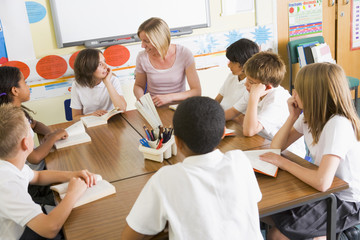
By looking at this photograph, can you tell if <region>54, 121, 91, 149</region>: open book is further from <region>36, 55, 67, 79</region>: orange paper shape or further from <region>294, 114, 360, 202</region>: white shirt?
<region>36, 55, 67, 79</region>: orange paper shape

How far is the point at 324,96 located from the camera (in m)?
1.49

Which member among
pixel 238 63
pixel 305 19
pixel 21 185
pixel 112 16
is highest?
pixel 112 16

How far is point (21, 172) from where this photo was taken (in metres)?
1.44

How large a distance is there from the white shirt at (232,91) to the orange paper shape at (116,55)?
4.55 ft

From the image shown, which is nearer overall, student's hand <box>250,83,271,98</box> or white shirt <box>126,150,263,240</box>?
white shirt <box>126,150,263,240</box>

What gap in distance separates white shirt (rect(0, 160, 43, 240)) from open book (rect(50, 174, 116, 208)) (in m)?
0.13

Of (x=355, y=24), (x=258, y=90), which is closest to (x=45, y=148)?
(x=258, y=90)

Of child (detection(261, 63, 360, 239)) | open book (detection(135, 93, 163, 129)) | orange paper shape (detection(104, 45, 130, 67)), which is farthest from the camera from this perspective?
orange paper shape (detection(104, 45, 130, 67))

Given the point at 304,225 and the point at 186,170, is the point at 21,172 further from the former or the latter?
the point at 304,225

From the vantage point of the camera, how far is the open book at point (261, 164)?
1.42 m

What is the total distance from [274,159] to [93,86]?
1.65 m

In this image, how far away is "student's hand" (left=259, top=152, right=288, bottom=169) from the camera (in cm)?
147

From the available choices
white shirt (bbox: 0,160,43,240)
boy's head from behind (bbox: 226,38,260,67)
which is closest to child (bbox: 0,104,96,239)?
white shirt (bbox: 0,160,43,240)

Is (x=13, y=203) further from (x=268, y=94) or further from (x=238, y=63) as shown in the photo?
(x=238, y=63)
